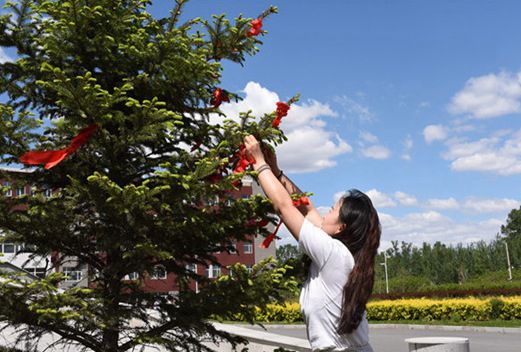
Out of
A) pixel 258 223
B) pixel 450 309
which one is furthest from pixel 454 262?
pixel 258 223

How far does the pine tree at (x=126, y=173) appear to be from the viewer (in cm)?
393

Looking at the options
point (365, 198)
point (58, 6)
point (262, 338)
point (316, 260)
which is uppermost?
point (58, 6)

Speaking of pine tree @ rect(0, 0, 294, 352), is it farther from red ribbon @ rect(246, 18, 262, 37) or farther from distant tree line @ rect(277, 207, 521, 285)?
distant tree line @ rect(277, 207, 521, 285)

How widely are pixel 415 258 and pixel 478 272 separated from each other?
9.30 metres

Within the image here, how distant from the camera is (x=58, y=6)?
178 inches

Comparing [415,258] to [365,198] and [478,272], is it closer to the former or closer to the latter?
[478,272]

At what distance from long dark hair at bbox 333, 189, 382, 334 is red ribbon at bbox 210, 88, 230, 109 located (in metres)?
2.64

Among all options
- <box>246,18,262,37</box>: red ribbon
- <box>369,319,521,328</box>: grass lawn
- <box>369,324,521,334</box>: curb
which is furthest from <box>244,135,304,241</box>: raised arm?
<box>369,319,521,328</box>: grass lawn

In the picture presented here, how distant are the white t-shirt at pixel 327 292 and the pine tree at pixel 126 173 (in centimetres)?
165

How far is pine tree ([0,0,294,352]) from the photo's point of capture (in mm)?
3932

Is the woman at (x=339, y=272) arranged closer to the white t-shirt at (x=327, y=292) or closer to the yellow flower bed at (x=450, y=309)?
the white t-shirt at (x=327, y=292)

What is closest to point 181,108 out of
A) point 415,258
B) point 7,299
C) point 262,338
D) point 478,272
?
point 7,299

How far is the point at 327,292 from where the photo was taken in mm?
2293

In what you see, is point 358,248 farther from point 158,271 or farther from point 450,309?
point 450,309
